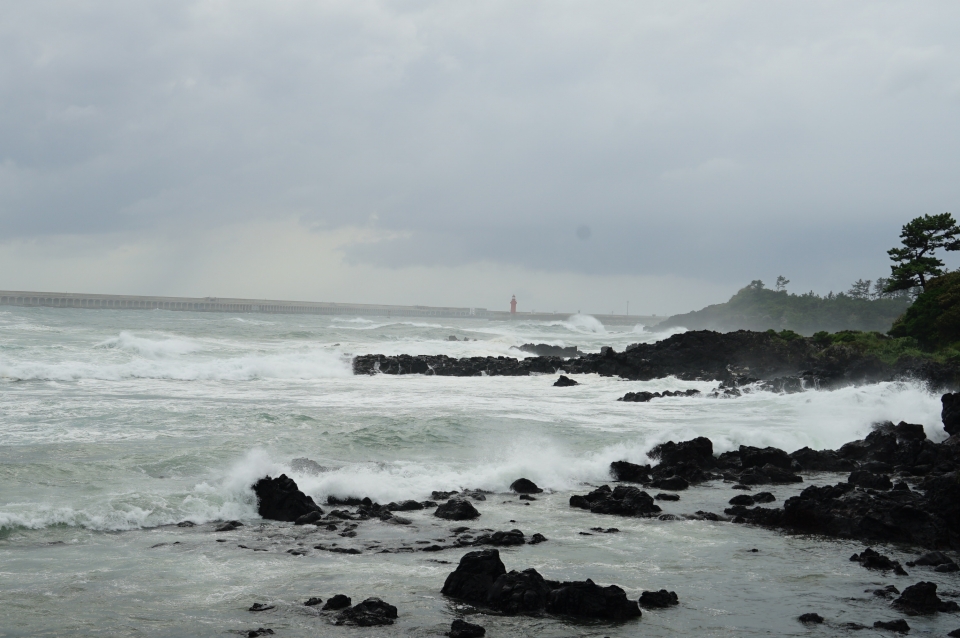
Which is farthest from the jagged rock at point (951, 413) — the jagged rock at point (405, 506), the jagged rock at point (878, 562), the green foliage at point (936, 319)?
the green foliage at point (936, 319)

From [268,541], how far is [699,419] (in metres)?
14.9

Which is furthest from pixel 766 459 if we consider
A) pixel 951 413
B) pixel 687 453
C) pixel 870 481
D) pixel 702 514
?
pixel 951 413

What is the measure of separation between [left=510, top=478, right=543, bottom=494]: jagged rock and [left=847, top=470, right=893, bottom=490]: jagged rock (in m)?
5.48

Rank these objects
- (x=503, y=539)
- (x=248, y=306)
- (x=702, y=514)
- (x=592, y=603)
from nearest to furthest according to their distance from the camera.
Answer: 1. (x=592, y=603)
2. (x=503, y=539)
3. (x=702, y=514)
4. (x=248, y=306)

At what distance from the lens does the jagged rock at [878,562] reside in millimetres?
8914

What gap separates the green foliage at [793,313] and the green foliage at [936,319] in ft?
136

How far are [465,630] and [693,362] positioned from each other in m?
32.3

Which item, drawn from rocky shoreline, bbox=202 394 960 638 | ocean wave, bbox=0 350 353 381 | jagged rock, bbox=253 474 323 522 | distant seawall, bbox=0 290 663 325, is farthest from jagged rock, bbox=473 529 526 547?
distant seawall, bbox=0 290 663 325

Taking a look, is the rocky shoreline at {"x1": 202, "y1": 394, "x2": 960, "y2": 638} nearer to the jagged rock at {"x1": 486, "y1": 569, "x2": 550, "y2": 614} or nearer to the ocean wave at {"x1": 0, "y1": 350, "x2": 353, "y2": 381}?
the jagged rock at {"x1": 486, "y1": 569, "x2": 550, "y2": 614}

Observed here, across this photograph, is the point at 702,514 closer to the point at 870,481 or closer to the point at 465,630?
the point at 870,481

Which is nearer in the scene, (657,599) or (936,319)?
(657,599)

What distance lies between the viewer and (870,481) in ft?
44.3

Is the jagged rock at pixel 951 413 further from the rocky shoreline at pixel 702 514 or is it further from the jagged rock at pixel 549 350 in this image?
the jagged rock at pixel 549 350

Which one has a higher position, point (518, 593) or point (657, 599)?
point (518, 593)
